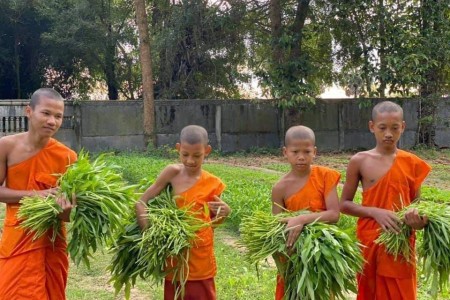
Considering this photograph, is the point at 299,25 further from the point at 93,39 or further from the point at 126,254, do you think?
the point at 126,254

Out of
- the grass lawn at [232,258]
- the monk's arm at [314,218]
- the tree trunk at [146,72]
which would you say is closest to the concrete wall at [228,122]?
the tree trunk at [146,72]

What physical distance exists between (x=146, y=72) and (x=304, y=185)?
13530 millimetres

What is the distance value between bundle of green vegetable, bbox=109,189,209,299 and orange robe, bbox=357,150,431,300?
3.40 ft

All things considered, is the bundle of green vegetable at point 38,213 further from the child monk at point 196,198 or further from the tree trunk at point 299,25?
the tree trunk at point 299,25

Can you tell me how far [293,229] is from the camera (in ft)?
10.6

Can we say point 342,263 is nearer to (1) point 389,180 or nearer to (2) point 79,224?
(1) point 389,180

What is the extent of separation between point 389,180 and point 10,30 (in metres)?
19.0

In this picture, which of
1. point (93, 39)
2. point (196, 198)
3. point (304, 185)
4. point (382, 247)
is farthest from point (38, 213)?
point (93, 39)

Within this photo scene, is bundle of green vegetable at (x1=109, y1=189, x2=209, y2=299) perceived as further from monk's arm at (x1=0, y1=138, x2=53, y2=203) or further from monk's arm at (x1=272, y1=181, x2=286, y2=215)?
monk's arm at (x1=0, y1=138, x2=53, y2=203)

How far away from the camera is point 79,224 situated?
340 cm

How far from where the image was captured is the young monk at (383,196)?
11.3 ft

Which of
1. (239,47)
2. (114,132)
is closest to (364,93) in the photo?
(239,47)

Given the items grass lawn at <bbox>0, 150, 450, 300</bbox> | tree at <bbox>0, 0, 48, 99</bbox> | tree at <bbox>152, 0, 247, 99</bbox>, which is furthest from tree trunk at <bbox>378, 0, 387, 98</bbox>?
tree at <bbox>0, 0, 48, 99</bbox>

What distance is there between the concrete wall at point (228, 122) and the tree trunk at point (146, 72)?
0.60 m
